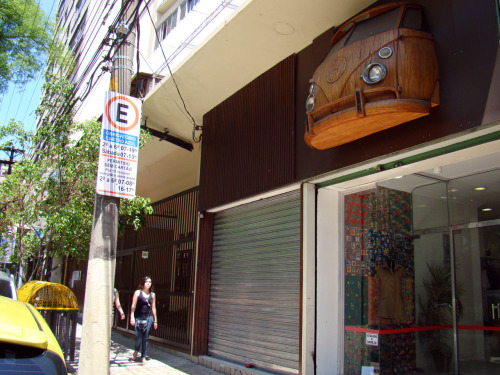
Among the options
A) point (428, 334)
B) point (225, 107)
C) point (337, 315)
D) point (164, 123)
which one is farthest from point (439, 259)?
point (164, 123)

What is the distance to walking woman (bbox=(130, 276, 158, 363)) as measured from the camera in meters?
9.20

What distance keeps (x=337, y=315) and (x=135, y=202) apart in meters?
5.29

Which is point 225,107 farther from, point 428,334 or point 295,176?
point 428,334

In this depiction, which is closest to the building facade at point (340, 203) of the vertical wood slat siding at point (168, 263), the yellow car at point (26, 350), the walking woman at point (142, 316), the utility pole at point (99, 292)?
the vertical wood slat siding at point (168, 263)

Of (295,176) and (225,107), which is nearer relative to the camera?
(295,176)

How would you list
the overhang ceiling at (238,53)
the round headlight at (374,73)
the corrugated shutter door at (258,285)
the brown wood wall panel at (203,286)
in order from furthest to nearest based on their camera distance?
the brown wood wall panel at (203,286)
the corrugated shutter door at (258,285)
the overhang ceiling at (238,53)
the round headlight at (374,73)

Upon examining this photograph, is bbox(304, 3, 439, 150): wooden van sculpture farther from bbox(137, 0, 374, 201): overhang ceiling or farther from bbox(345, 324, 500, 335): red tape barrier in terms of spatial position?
bbox(345, 324, 500, 335): red tape barrier

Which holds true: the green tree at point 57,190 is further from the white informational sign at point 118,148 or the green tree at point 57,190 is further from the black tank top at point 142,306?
the white informational sign at point 118,148

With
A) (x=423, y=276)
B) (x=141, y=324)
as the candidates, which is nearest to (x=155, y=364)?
(x=141, y=324)

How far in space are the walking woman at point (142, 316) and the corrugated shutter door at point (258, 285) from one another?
1314 millimetres

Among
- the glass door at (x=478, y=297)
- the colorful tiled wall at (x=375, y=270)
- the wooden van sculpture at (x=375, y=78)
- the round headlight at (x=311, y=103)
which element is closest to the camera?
the wooden van sculpture at (x=375, y=78)

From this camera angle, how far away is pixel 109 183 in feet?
18.5

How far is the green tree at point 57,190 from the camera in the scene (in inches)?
366

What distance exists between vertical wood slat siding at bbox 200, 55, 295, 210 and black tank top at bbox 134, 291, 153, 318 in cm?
215
